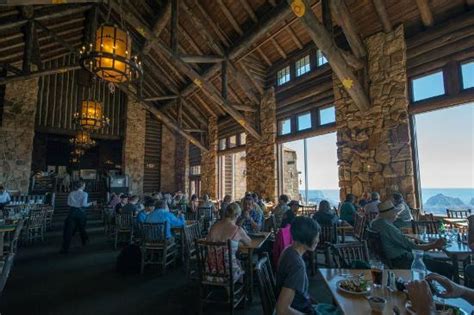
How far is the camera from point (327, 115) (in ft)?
28.0

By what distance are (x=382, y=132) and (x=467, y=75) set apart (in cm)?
200

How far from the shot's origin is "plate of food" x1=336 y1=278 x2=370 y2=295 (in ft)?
6.43

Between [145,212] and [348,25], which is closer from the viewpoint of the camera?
[145,212]

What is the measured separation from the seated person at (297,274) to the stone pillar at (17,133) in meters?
14.2

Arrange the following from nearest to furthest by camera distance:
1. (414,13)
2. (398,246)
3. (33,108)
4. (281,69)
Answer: (398,246), (414,13), (281,69), (33,108)

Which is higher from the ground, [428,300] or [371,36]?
[371,36]

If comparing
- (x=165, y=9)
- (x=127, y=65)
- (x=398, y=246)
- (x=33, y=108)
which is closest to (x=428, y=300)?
(x=398, y=246)

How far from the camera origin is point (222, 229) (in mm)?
3559

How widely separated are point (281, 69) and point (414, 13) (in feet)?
15.0

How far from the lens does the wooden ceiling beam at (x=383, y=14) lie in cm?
621

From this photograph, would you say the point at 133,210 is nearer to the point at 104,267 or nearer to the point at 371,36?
the point at 104,267

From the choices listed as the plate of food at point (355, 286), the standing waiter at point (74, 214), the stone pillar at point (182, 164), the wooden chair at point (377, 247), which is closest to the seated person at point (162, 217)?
the standing waiter at point (74, 214)

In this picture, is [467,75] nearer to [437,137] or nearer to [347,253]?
[437,137]

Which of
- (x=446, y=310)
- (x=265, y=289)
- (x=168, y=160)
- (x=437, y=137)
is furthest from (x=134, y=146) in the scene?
(x=446, y=310)
